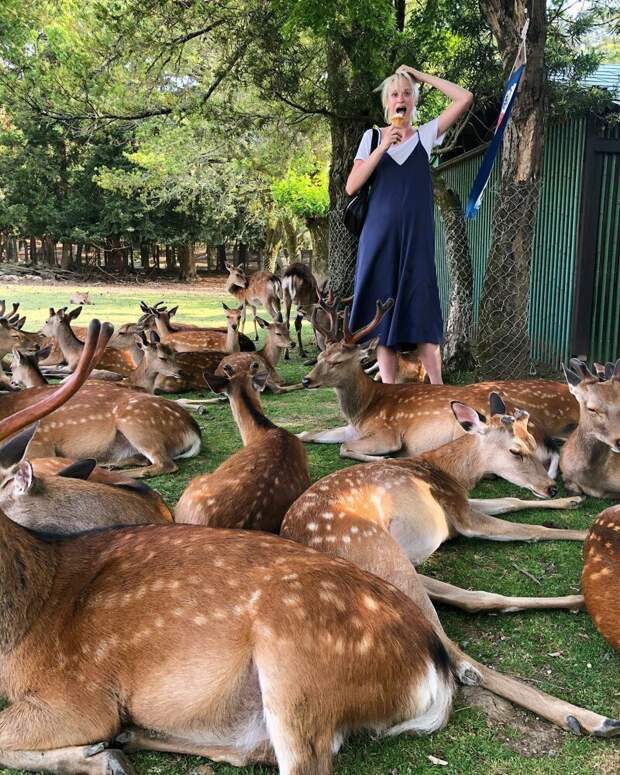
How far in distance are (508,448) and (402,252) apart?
2.02 m

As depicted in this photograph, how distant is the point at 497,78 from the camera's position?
775 cm

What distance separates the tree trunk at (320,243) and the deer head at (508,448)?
1402cm

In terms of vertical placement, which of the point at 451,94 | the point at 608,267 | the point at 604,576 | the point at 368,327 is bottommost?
the point at 604,576

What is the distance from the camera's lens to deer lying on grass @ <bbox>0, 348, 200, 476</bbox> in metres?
4.91

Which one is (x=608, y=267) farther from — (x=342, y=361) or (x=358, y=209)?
(x=342, y=361)

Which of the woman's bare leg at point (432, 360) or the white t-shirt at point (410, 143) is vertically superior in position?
the white t-shirt at point (410, 143)

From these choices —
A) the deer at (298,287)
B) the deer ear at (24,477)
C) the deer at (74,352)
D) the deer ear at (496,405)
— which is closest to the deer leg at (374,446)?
the deer ear at (496,405)

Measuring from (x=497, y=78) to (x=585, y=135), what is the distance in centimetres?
106

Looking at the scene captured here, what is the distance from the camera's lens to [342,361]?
571 cm

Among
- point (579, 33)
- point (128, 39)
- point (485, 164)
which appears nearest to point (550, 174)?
point (579, 33)

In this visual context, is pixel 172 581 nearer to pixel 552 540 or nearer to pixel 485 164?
pixel 552 540

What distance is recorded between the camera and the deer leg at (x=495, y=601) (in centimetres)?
292

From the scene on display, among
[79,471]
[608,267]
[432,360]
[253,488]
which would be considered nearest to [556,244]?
[608,267]

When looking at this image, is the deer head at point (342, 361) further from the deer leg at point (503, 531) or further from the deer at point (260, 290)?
the deer at point (260, 290)
